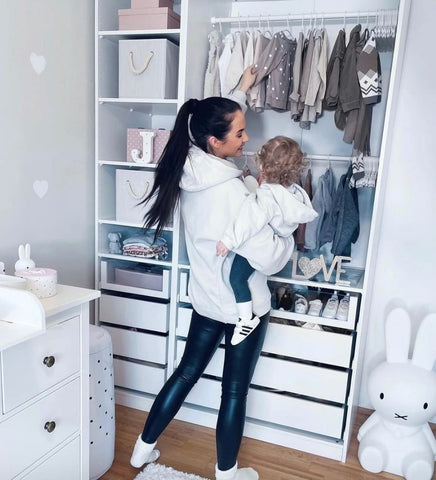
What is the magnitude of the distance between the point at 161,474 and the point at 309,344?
0.84 meters

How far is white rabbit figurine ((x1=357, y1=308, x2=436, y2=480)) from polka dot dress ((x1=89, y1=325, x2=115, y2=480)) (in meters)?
1.12

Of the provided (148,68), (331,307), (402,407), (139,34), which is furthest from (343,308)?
(139,34)

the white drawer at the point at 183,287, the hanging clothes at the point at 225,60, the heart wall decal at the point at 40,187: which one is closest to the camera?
the heart wall decal at the point at 40,187

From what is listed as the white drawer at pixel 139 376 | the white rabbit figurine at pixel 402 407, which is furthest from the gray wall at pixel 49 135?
the white rabbit figurine at pixel 402 407

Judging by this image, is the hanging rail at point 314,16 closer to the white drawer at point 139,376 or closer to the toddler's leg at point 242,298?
the toddler's leg at point 242,298

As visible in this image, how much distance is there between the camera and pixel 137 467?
196cm

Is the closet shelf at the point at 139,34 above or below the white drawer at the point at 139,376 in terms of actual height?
above

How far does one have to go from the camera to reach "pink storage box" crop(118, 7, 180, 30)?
7.02 feet

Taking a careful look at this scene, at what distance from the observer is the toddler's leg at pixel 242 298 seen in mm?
1738

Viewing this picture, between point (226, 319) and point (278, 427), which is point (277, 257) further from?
point (278, 427)

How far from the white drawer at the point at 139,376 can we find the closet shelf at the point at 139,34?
1626mm

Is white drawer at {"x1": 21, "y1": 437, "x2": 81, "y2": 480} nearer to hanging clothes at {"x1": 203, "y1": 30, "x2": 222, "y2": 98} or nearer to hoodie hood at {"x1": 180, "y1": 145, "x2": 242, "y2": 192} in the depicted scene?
hoodie hood at {"x1": 180, "y1": 145, "x2": 242, "y2": 192}

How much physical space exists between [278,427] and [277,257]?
100 cm

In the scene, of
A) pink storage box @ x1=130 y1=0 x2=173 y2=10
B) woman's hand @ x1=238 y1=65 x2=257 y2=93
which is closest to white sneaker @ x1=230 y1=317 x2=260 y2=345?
woman's hand @ x1=238 y1=65 x2=257 y2=93
